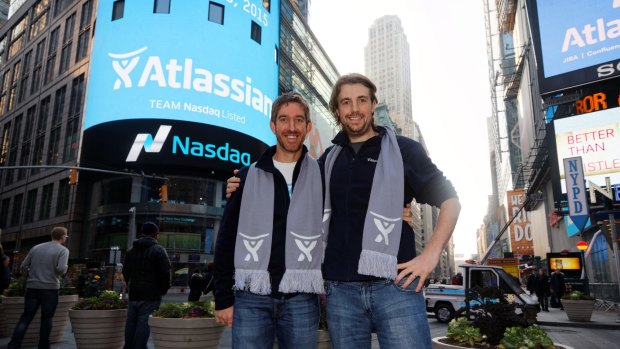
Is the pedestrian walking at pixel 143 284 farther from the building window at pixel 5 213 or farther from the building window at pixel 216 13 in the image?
the building window at pixel 5 213

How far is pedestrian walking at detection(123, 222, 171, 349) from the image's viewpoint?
240 inches

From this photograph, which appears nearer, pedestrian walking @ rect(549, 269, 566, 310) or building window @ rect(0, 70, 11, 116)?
pedestrian walking @ rect(549, 269, 566, 310)

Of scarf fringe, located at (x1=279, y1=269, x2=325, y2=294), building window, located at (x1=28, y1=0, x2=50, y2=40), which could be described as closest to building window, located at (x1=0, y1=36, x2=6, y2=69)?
building window, located at (x1=28, y1=0, x2=50, y2=40)

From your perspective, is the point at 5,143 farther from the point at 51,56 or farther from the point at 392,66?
the point at 392,66

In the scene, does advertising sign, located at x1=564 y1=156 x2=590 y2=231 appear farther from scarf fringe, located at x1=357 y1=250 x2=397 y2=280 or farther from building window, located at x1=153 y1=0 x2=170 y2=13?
building window, located at x1=153 y1=0 x2=170 y2=13

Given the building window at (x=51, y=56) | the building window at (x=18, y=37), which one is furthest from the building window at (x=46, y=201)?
the building window at (x=18, y=37)

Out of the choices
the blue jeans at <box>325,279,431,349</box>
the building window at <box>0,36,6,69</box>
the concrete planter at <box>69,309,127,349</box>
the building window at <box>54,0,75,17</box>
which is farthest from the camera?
the building window at <box>0,36,6,69</box>

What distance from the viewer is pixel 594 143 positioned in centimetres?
1975

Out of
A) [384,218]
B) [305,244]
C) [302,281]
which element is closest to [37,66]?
[305,244]

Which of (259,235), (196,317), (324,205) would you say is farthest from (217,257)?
(196,317)

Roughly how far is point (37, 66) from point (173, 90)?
27679 mm

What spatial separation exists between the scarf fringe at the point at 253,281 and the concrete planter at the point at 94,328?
4.87 meters

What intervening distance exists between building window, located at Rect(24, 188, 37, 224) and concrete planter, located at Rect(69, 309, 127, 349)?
47.4 m

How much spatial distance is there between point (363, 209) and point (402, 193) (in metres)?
0.24
